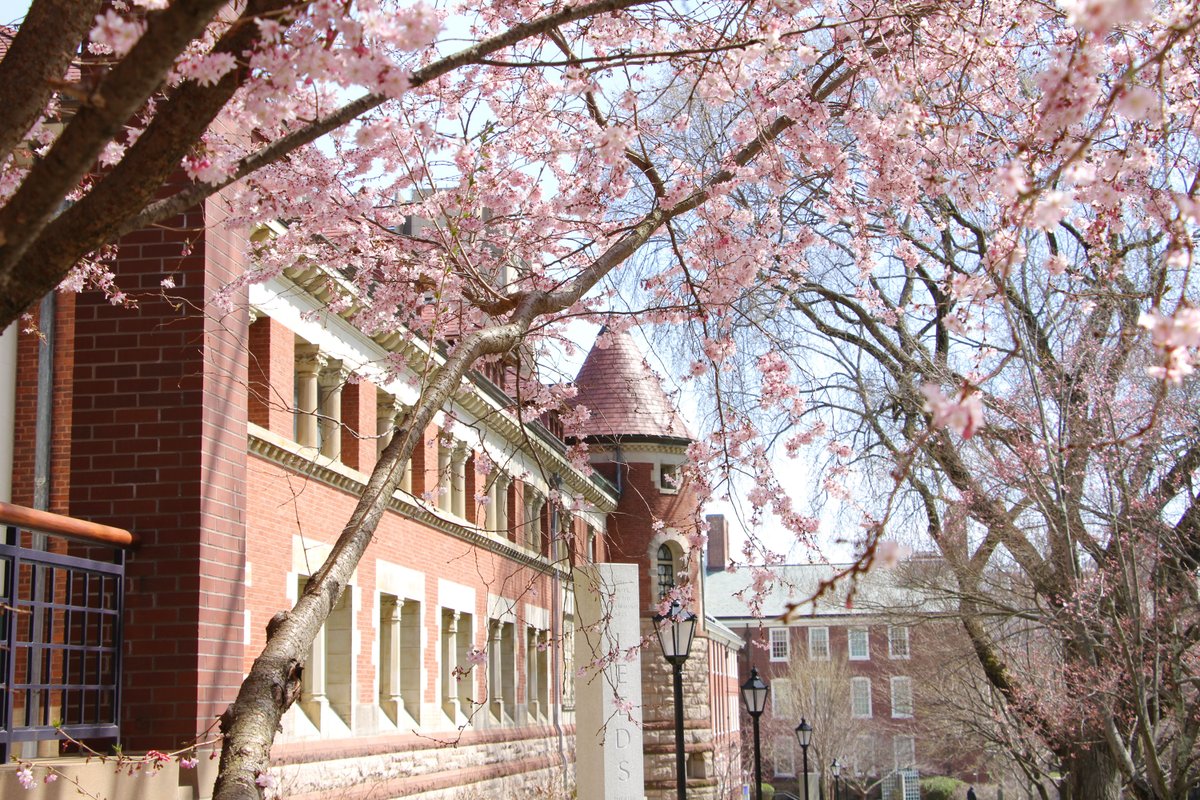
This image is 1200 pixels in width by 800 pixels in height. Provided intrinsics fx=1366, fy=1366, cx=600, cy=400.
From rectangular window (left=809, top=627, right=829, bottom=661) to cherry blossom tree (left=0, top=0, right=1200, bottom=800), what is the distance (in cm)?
5964

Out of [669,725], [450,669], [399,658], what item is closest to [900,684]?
[669,725]

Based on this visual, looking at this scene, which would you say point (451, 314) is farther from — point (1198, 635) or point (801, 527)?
point (1198, 635)

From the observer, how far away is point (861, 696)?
78.2 meters

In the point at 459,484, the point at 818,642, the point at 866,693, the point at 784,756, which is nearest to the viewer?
the point at 459,484

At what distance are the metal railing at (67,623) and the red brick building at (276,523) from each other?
0.11ft

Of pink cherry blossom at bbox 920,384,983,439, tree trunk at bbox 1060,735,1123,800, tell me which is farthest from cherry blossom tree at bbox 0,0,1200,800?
tree trunk at bbox 1060,735,1123,800

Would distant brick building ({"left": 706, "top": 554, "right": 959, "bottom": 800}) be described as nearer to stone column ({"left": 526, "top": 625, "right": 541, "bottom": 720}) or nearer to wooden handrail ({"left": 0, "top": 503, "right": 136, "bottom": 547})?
stone column ({"left": 526, "top": 625, "right": 541, "bottom": 720})

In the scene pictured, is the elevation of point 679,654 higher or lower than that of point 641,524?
lower

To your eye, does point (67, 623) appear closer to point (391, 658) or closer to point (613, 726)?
point (391, 658)

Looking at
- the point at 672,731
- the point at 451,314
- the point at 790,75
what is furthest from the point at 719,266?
the point at 672,731

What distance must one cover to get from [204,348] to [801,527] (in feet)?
14.5

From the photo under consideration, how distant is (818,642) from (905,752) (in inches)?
324

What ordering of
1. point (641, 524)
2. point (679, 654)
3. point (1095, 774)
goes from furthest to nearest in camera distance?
point (641, 524) → point (1095, 774) → point (679, 654)

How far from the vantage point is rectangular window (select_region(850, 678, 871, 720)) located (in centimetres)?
7762
